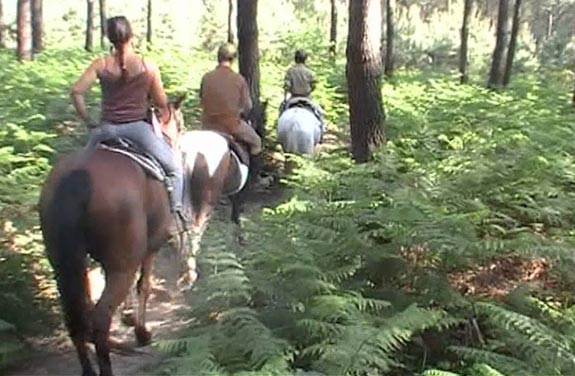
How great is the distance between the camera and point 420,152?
10.8 m

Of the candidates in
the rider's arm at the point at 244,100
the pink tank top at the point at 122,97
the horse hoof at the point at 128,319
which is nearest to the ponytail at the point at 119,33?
the pink tank top at the point at 122,97

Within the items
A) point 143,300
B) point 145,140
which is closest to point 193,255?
point 143,300

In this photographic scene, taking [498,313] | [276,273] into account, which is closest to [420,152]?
[276,273]

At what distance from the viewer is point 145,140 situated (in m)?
6.92

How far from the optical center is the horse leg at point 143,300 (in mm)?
7523

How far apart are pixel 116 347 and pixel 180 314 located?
611mm

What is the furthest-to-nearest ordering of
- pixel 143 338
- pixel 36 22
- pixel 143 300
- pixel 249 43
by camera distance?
pixel 36 22, pixel 249 43, pixel 143 300, pixel 143 338

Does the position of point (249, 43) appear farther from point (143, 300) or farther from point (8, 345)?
point (8, 345)

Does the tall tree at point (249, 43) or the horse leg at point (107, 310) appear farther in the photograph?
the tall tree at point (249, 43)

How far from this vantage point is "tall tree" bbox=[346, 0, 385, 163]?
10.7 meters

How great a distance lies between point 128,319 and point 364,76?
15.8 ft

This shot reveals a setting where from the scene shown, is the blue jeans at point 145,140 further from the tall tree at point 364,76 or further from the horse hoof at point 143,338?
the tall tree at point 364,76

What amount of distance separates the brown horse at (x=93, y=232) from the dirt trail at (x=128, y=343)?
0.65 metres

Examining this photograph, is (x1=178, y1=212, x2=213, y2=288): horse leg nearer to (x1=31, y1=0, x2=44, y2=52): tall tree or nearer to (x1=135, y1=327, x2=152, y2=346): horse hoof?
(x1=135, y1=327, x2=152, y2=346): horse hoof
